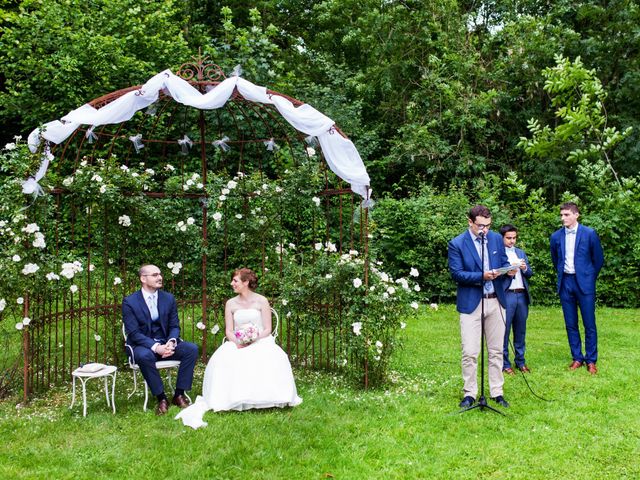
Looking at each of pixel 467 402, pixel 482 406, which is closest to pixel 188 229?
pixel 467 402

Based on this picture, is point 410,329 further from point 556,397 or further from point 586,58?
point 586,58

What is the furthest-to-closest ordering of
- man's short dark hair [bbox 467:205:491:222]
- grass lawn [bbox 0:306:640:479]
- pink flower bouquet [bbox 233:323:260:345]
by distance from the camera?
pink flower bouquet [bbox 233:323:260:345] → man's short dark hair [bbox 467:205:491:222] → grass lawn [bbox 0:306:640:479]

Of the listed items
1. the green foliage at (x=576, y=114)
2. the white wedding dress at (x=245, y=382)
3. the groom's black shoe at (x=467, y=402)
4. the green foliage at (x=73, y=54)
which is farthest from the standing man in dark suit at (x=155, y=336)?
the green foliage at (x=576, y=114)

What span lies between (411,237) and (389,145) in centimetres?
445

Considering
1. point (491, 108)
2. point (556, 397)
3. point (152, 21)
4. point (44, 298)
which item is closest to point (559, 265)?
point (556, 397)

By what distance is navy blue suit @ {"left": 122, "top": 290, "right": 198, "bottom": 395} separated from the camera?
222 inches

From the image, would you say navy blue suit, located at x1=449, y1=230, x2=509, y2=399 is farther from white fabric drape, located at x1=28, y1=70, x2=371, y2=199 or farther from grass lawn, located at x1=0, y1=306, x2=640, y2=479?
white fabric drape, located at x1=28, y1=70, x2=371, y2=199

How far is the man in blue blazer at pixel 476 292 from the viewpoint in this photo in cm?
532

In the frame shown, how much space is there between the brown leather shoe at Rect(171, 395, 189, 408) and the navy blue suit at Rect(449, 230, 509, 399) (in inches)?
99.3

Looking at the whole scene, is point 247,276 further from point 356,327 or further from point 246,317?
point 356,327

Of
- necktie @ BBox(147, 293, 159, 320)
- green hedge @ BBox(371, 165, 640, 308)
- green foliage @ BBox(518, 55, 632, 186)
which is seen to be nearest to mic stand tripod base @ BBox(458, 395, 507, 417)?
necktie @ BBox(147, 293, 159, 320)

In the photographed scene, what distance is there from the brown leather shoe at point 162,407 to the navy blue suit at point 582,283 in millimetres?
4171

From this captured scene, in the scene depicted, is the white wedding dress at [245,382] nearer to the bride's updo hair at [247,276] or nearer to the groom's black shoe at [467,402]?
the bride's updo hair at [247,276]

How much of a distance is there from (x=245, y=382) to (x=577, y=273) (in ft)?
12.0
